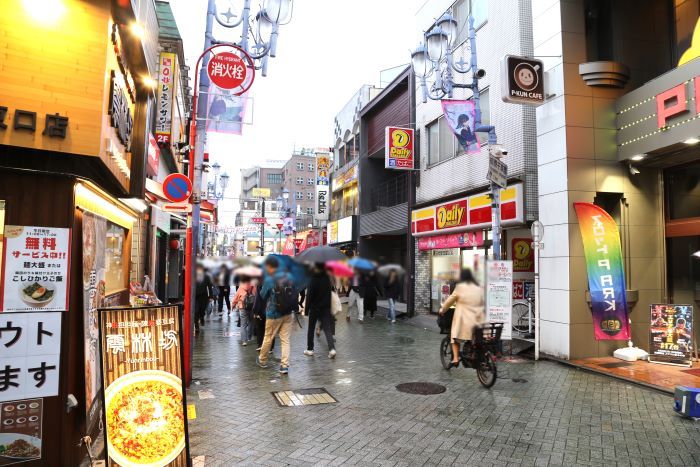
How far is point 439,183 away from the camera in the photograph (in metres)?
17.0

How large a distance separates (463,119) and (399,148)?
12.8 ft

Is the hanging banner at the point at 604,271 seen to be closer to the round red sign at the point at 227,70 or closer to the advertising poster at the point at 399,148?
the advertising poster at the point at 399,148

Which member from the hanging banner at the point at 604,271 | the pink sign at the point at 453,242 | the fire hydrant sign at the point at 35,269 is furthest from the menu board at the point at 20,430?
the hanging banner at the point at 604,271

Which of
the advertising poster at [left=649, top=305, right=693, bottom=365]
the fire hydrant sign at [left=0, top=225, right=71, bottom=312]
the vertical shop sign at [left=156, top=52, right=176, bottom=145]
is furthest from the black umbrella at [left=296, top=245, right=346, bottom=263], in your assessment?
the vertical shop sign at [left=156, top=52, right=176, bottom=145]

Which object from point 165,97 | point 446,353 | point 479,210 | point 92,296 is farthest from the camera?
point 165,97

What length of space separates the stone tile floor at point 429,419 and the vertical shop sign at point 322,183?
75.1ft

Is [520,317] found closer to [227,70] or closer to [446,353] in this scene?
[446,353]

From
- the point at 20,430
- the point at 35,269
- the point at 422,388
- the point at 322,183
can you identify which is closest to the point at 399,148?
the point at 422,388

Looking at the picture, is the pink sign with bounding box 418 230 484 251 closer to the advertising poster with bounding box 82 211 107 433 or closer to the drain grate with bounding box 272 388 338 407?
the drain grate with bounding box 272 388 338 407

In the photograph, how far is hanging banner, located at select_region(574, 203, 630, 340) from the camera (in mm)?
10250

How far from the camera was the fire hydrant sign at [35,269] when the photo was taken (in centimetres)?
447

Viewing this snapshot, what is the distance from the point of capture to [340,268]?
1.39 meters

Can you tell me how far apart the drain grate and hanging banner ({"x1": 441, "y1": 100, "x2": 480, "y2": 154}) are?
769 cm

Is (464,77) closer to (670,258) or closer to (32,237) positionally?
(670,258)
